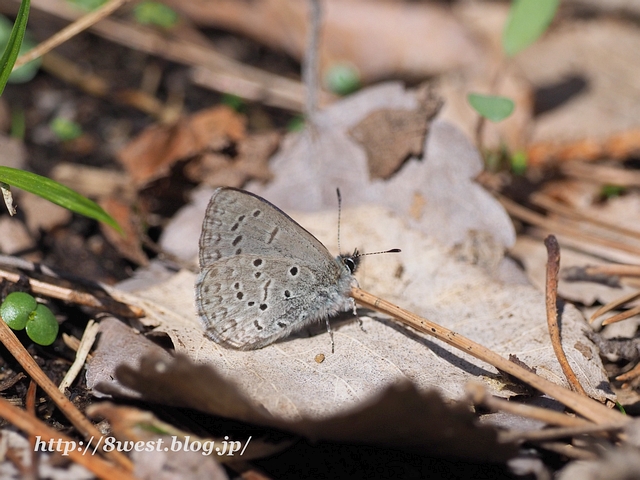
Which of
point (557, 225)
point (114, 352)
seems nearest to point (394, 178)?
point (557, 225)

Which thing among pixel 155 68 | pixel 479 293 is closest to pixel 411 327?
pixel 479 293

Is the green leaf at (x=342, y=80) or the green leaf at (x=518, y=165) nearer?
the green leaf at (x=518, y=165)

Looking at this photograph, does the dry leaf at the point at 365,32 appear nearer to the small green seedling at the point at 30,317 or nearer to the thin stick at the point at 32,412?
the small green seedling at the point at 30,317

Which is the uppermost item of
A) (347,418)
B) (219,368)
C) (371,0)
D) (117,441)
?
(371,0)

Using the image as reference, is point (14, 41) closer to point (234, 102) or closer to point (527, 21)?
point (234, 102)

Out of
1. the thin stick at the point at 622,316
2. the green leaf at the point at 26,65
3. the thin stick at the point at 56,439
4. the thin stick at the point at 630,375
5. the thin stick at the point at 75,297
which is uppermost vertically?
the green leaf at the point at 26,65

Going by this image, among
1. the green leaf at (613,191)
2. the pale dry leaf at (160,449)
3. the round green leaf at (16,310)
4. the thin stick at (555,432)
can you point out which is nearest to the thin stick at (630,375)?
the thin stick at (555,432)

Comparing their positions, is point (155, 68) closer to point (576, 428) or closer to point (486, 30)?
point (486, 30)
